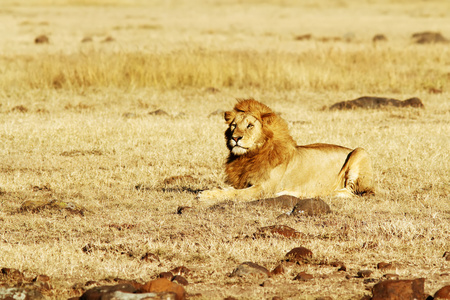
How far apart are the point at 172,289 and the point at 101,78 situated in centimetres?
1332

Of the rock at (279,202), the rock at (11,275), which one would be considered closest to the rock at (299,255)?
the rock at (279,202)

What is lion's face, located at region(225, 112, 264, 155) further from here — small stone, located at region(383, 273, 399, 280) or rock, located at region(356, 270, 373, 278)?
small stone, located at region(383, 273, 399, 280)

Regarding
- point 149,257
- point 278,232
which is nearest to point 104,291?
point 149,257

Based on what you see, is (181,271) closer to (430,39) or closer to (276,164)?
(276,164)

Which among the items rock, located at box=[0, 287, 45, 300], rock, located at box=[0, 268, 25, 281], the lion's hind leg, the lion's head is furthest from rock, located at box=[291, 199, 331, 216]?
rock, located at box=[0, 287, 45, 300]

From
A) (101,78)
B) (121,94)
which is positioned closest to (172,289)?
(121,94)

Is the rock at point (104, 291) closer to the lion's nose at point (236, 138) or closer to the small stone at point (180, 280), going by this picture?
the small stone at point (180, 280)

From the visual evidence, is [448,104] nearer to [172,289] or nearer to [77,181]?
[77,181]

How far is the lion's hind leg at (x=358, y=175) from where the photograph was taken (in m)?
8.36

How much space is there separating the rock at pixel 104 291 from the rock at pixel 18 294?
0.33 meters

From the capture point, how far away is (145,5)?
63.7 m

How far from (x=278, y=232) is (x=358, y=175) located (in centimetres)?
241

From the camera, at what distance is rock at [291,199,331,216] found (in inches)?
278

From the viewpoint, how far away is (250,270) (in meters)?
5.29
